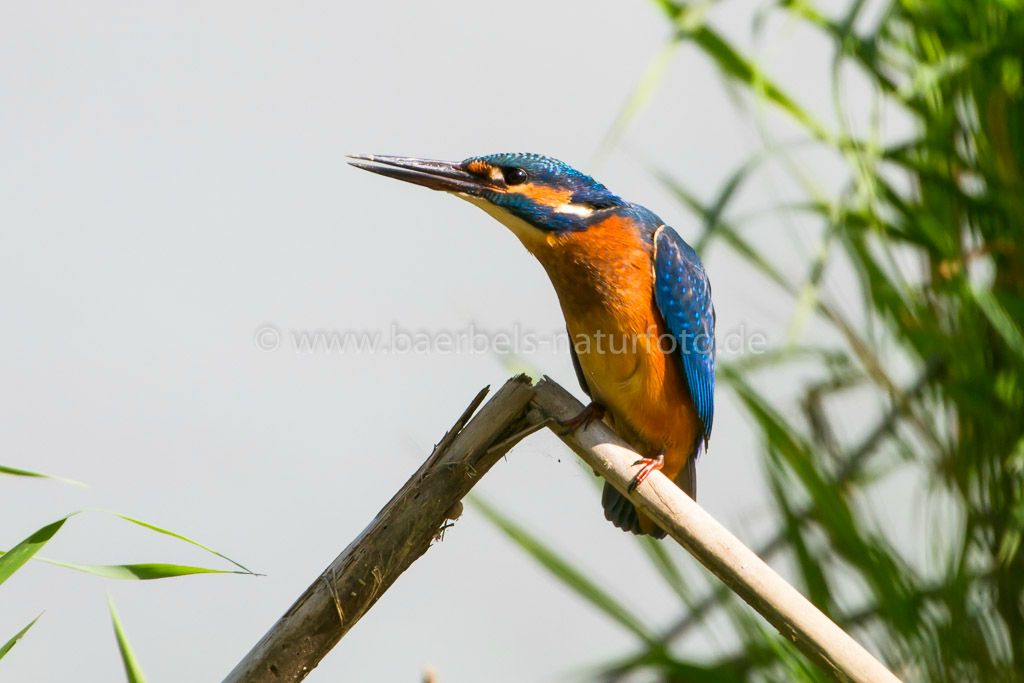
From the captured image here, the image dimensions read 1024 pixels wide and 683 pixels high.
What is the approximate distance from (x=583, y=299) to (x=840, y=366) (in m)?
0.93

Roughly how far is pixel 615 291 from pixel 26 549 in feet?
5.02

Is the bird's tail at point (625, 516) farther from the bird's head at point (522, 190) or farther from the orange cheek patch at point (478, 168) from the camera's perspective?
the orange cheek patch at point (478, 168)

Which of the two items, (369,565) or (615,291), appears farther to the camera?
(615,291)

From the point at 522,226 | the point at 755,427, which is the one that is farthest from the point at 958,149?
the point at 522,226

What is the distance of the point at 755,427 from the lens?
8.97ft

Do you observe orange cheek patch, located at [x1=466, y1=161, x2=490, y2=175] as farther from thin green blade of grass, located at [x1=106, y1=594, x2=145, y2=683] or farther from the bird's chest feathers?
thin green blade of grass, located at [x1=106, y1=594, x2=145, y2=683]

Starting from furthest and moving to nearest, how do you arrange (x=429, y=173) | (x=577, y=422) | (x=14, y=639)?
1. (x=429, y=173)
2. (x=577, y=422)
3. (x=14, y=639)

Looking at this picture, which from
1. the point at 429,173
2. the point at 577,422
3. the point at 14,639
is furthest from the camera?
the point at 429,173

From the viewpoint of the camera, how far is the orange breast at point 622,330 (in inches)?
108

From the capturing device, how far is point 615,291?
274 cm

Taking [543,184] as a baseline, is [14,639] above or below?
below

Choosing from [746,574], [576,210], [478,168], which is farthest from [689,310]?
[746,574]

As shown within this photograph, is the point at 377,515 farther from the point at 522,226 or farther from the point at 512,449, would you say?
→ the point at 522,226

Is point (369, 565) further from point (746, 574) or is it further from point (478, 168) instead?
point (478, 168)
